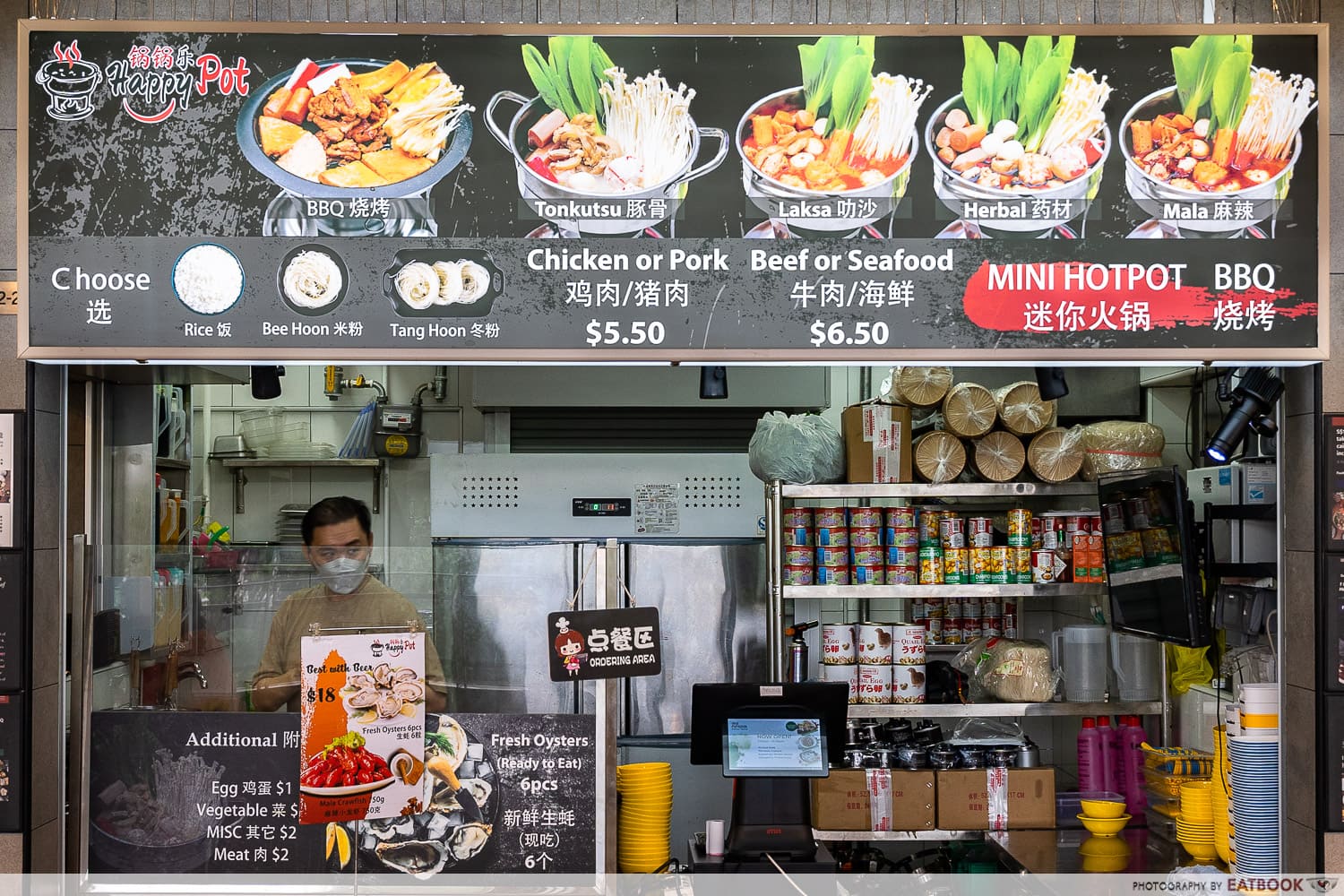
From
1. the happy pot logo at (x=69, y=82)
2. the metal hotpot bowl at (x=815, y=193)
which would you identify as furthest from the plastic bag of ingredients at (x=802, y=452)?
the happy pot logo at (x=69, y=82)

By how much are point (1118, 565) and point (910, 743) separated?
3.28ft

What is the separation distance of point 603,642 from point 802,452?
1416mm

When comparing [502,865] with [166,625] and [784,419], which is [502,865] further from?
[784,419]

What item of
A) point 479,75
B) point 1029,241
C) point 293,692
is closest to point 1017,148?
point 1029,241

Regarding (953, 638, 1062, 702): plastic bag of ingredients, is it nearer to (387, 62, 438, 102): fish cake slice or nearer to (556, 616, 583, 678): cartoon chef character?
(556, 616, 583, 678): cartoon chef character

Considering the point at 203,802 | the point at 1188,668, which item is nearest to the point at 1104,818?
the point at 1188,668

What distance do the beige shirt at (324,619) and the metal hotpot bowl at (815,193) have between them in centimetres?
156

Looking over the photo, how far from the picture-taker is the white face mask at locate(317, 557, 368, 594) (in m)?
3.47

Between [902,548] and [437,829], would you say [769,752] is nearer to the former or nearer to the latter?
[437,829]

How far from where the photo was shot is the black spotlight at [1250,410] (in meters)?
3.44

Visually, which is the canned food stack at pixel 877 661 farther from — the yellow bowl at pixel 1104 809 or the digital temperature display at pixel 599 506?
the digital temperature display at pixel 599 506

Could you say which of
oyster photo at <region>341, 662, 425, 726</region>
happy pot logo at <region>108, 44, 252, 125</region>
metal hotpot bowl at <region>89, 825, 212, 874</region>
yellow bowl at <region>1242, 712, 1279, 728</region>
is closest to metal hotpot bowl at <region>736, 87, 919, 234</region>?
happy pot logo at <region>108, 44, 252, 125</region>

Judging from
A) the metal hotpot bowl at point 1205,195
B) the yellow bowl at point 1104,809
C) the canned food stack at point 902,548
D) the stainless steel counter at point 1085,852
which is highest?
the metal hotpot bowl at point 1205,195

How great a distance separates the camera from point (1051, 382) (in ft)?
12.0
